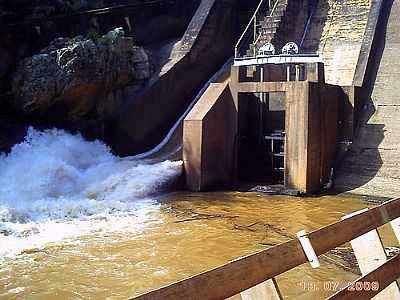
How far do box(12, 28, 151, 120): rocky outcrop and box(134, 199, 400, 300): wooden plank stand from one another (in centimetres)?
1082

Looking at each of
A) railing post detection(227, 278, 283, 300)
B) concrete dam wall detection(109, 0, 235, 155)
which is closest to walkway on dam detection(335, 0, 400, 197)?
concrete dam wall detection(109, 0, 235, 155)

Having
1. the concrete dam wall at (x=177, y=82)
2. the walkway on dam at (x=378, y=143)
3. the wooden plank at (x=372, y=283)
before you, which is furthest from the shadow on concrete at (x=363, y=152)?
the wooden plank at (x=372, y=283)

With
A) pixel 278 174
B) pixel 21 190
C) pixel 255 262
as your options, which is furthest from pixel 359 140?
pixel 255 262

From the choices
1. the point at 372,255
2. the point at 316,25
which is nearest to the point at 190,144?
the point at 316,25

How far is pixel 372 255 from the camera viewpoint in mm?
2777

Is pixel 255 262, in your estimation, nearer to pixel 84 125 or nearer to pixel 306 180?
pixel 306 180

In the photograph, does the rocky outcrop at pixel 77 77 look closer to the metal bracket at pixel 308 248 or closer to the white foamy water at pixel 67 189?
the white foamy water at pixel 67 189

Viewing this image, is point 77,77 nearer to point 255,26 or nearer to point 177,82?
point 177,82

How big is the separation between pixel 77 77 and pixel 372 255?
10761 millimetres

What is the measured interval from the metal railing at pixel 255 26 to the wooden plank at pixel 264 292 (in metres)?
13.3

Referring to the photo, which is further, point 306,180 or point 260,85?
point 260,85

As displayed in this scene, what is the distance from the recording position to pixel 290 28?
1572cm

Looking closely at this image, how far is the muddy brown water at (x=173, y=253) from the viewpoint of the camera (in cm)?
513

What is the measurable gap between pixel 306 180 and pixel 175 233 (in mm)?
3845
